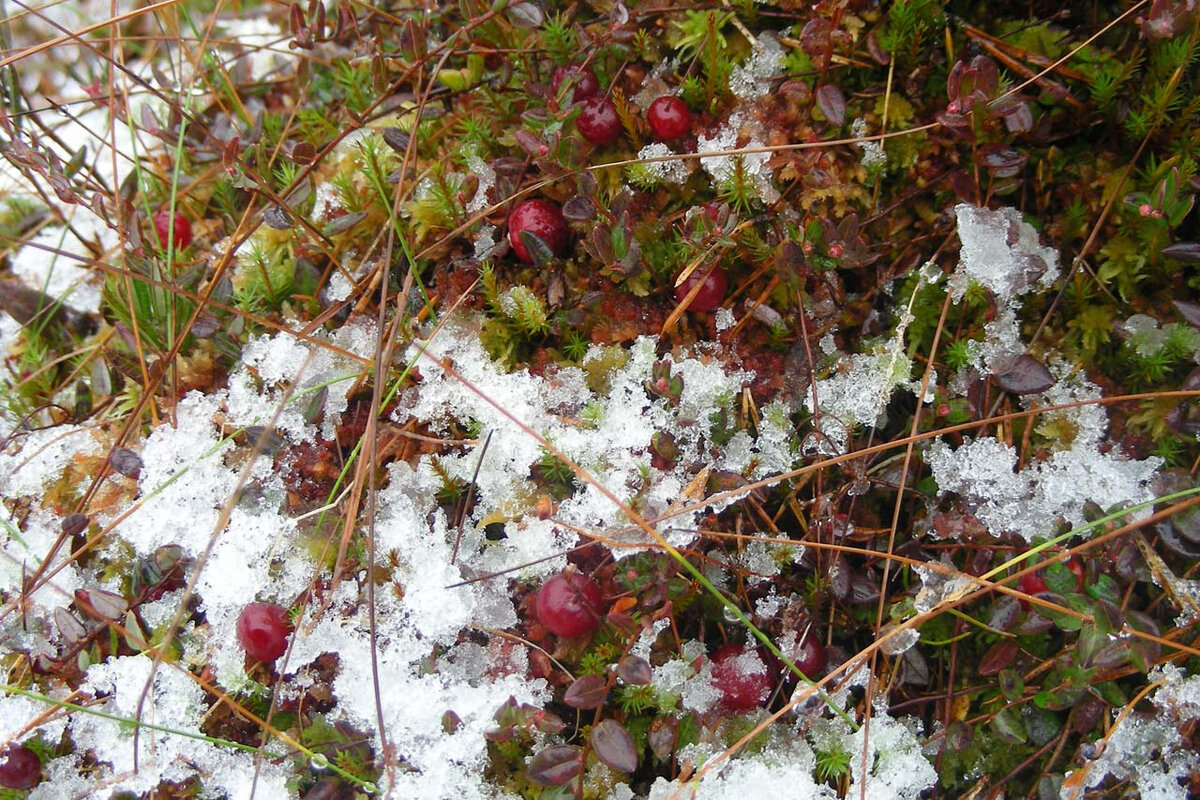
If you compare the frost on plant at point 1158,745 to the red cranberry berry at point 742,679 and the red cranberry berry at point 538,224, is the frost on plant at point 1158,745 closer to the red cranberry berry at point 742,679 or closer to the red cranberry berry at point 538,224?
the red cranberry berry at point 742,679

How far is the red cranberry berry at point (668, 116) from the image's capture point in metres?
2.77

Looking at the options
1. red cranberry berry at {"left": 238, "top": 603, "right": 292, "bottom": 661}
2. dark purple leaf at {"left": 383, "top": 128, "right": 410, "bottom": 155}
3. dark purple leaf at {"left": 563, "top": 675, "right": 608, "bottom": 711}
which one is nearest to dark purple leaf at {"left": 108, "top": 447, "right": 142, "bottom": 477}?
red cranberry berry at {"left": 238, "top": 603, "right": 292, "bottom": 661}

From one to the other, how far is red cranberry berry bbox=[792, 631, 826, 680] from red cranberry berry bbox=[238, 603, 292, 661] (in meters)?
1.54

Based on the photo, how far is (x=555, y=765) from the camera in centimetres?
229

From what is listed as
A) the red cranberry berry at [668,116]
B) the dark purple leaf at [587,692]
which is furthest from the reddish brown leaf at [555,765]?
the red cranberry berry at [668,116]

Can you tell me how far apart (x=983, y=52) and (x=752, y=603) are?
1957mm

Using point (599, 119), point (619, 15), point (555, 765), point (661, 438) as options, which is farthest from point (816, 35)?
point (555, 765)

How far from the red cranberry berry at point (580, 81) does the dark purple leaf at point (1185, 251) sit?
6.13 feet

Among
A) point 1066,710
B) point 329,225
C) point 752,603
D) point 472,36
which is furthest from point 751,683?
point 472,36

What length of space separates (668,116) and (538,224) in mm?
563

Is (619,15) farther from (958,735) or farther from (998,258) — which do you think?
(958,735)

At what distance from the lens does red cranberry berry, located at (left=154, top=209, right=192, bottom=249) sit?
3221mm

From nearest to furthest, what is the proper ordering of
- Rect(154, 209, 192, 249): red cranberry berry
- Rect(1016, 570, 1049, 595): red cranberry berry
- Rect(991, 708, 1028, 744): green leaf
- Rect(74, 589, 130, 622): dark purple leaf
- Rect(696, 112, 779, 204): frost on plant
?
Rect(991, 708, 1028, 744): green leaf, Rect(1016, 570, 1049, 595): red cranberry berry, Rect(74, 589, 130, 622): dark purple leaf, Rect(696, 112, 779, 204): frost on plant, Rect(154, 209, 192, 249): red cranberry berry

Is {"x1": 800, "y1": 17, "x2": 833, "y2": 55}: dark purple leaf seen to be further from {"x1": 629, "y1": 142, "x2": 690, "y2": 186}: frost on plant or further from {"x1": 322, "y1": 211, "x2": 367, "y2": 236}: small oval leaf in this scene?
{"x1": 322, "y1": 211, "x2": 367, "y2": 236}: small oval leaf
